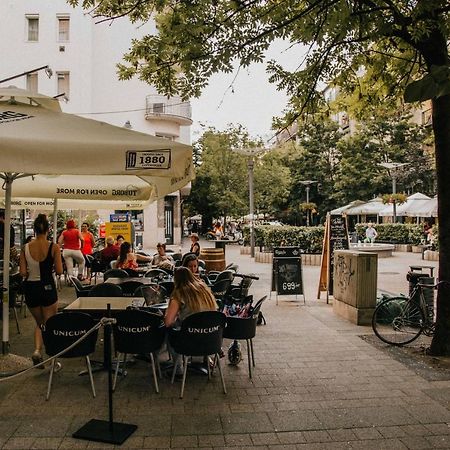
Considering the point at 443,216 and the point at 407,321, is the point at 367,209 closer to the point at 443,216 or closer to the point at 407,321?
the point at 407,321

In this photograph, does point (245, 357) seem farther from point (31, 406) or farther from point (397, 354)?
point (31, 406)

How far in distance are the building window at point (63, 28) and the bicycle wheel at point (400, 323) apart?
2791 centimetres

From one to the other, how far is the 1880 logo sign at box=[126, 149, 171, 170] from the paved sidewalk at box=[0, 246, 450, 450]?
238 cm

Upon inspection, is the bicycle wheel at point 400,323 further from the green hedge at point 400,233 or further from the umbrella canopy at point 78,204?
the green hedge at point 400,233

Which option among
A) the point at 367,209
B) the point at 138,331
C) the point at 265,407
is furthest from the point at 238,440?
the point at 367,209

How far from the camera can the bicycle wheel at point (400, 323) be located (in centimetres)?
775

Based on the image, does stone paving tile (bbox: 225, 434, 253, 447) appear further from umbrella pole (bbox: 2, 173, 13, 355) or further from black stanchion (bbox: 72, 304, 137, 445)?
umbrella pole (bbox: 2, 173, 13, 355)

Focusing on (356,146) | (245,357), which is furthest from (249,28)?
(356,146)

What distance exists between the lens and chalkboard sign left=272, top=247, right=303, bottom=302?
11.4 metres

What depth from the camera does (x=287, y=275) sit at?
11.4 metres

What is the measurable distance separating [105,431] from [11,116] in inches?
131

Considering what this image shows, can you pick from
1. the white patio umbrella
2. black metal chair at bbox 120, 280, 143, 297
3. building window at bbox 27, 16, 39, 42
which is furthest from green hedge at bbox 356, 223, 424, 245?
the white patio umbrella

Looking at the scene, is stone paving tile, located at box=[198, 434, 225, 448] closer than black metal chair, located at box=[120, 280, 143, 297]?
Yes

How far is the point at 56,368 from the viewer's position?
6.12 meters
